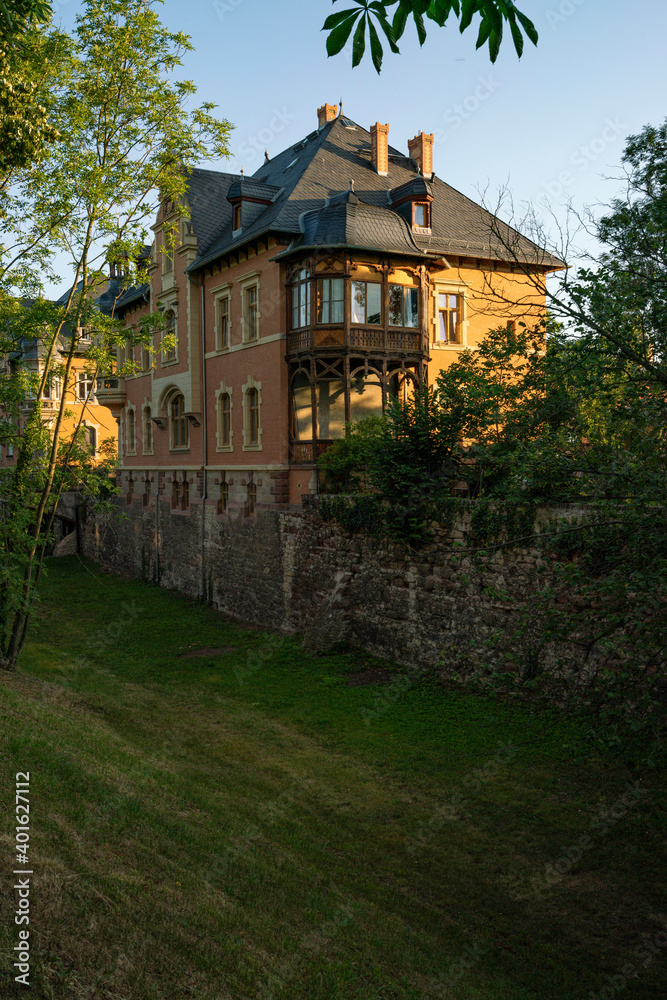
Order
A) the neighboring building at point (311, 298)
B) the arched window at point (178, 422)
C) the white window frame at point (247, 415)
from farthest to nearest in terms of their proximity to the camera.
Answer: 1. the arched window at point (178, 422)
2. the white window frame at point (247, 415)
3. the neighboring building at point (311, 298)

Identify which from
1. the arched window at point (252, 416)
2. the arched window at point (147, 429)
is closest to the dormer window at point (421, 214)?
the arched window at point (252, 416)

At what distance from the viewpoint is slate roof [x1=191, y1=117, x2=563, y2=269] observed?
20.4 m

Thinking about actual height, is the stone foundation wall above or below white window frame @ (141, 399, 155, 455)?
below

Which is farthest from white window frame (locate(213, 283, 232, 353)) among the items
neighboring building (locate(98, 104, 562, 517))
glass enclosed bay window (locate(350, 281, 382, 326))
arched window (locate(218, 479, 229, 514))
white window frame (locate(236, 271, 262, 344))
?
glass enclosed bay window (locate(350, 281, 382, 326))

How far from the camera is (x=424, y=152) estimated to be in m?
25.0

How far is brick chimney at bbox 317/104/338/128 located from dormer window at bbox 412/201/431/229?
689 cm

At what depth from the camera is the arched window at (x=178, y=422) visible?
2830 cm

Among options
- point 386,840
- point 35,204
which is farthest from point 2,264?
point 386,840

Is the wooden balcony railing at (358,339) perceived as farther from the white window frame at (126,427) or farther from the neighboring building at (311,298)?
the white window frame at (126,427)

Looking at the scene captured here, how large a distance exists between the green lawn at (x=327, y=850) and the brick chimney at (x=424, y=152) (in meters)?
18.9

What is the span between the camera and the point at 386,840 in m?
8.48

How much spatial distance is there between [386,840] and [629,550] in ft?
15.2

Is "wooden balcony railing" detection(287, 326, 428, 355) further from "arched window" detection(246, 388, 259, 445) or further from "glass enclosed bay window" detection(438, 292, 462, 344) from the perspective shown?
"arched window" detection(246, 388, 259, 445)

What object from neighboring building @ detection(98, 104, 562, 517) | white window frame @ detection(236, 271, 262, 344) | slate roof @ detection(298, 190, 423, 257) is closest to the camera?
slate roof @ detection(298, 190, 423, 257)
